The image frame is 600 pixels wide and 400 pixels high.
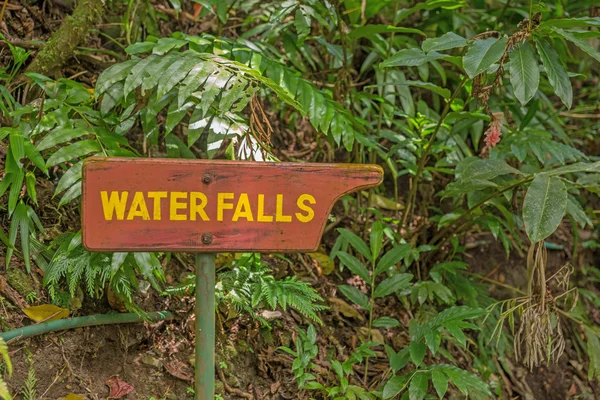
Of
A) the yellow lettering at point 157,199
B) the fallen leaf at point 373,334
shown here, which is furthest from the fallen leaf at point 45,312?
the fallen leaf at point 373,334

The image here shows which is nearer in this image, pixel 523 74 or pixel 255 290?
pixel 523 74

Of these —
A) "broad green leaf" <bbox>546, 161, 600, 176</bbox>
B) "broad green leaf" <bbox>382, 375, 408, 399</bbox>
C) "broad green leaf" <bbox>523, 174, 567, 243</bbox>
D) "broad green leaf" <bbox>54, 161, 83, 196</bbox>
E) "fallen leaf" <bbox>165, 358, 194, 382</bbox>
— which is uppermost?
"broad green leaf" <bbox>54, 161, 83, 196</bbox>

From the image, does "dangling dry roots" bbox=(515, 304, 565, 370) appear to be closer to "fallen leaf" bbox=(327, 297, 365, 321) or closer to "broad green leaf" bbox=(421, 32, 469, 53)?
"fallen leaf" bbox=(327, 297, 365, 321)

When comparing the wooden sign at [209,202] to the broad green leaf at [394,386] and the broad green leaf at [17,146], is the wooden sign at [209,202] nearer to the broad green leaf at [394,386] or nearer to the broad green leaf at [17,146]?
the broad green leaf at [17,146]

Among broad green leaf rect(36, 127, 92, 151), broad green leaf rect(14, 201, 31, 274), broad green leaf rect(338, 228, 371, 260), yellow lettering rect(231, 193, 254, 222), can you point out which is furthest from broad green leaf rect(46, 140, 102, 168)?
broad green leaf rect(338, 228, 371, 260)

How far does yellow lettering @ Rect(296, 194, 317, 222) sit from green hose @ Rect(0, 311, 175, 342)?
83 centimetres

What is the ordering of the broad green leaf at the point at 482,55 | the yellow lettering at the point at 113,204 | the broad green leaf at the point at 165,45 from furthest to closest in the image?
the broad green leaf at the point at 165,45, the broad green leaf at the point at 482,55, the yellow lettering at the point at 113,204

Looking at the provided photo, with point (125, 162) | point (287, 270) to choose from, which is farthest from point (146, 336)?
point (125, 162)

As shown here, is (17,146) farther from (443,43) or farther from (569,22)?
(569,22)

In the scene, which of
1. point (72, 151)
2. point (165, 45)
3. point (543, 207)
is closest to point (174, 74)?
point (165, 45)

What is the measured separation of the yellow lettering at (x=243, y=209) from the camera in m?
1.60

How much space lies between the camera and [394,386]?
7.65 ft

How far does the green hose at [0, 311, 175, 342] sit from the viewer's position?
6.49ft

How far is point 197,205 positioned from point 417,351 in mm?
1109
